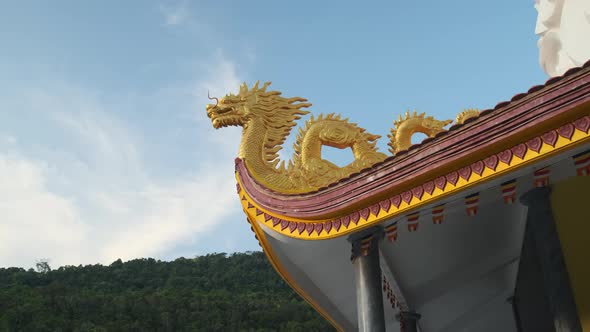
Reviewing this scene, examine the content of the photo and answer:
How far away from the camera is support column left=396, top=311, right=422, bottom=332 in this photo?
766cm

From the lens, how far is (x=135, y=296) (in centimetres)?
3825

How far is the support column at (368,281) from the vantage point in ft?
17.3

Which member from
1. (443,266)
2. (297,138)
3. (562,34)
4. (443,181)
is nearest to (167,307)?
(443,266)

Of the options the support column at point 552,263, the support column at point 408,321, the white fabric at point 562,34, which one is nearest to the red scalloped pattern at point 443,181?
the support column at point 552,263

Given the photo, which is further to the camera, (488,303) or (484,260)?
(488,303)

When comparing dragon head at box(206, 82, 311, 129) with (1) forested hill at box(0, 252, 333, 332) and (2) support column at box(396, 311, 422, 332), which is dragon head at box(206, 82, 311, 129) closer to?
(2) support column at box(396, 311, 422, 332)

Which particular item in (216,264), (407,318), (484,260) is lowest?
(407,318)

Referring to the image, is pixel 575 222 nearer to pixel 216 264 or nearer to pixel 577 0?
pixel 577 0

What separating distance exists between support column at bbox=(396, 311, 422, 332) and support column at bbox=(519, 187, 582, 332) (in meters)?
3.02

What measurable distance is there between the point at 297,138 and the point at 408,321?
9.40ft

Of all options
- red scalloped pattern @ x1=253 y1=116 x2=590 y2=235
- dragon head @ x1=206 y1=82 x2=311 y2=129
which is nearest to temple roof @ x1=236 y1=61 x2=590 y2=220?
red scalloped pattern @ x1=253 y1=116 x2=590 y2=235

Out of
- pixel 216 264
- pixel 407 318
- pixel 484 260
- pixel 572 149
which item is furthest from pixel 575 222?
pixel 216 264

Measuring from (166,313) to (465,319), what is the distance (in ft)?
97.2

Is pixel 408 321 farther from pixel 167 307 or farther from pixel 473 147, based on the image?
pixel 167 307
